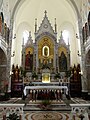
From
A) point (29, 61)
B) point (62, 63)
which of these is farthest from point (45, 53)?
point (62, 63)

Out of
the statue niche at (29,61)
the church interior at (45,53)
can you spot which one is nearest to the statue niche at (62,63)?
the church interior at (45,53)

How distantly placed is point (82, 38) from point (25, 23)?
31.0 ft

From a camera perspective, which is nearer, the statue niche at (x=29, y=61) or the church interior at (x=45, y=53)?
the church interior at (x=45, y=53)

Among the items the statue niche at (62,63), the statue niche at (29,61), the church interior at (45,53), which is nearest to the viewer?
the church interior at (45,53)

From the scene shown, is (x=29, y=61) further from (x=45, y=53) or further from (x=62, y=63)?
(x=62, y=63)

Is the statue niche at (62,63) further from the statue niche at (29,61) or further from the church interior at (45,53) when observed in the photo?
the statue niche at (29,61)

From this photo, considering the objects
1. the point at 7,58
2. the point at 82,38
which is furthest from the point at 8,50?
Result: the point at 82,38

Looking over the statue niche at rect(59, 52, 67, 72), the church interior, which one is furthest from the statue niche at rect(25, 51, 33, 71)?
the statue niche at rect(59, 52, 67, 72)

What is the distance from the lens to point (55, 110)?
7.97 metres

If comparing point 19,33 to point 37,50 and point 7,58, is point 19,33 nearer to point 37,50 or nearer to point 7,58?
point 37,50

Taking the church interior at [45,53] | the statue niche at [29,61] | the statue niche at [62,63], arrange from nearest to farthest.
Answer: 1. the church interior at [45,53]
2. the statue niche at [62,63]
3. the statue niche at [29,61]

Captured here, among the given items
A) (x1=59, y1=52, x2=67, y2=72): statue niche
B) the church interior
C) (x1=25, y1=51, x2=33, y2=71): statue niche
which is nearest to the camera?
the church interior

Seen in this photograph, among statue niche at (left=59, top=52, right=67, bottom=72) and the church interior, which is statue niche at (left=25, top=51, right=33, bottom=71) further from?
statue niche at (left=59, top=52, right=67, bottom=72)

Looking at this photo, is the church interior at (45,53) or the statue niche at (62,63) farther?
the statue niche at (62,63)
